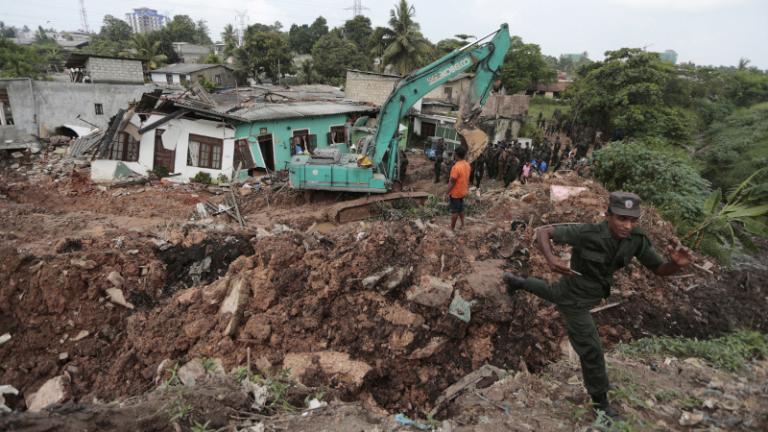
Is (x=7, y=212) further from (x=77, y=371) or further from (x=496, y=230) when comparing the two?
(x=496, y=230)

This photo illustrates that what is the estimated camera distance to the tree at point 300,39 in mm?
52812

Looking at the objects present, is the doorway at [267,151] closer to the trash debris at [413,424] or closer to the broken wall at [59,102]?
the broken wall at [59,102]

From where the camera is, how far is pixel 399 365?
162 inches

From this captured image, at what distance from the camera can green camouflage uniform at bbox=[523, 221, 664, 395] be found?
2.82m

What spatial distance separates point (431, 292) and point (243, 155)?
33.5ft

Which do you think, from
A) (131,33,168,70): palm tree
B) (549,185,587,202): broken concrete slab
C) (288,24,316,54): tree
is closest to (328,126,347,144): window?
(549,185,587,202): broken concrete slab

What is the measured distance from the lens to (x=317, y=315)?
4391 mm

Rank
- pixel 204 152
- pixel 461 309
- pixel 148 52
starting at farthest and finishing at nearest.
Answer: pixel 148 52, pixel 204 152, pixel 461 309

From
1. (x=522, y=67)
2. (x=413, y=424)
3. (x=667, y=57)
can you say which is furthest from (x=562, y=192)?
(x=667, y=57)

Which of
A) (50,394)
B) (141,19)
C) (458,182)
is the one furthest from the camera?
(141,19)

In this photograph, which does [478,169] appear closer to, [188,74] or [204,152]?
[204,152]

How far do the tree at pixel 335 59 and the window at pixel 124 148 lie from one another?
23.8m

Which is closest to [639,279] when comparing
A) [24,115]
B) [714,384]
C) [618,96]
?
[714,384]

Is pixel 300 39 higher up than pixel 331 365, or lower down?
higher up
